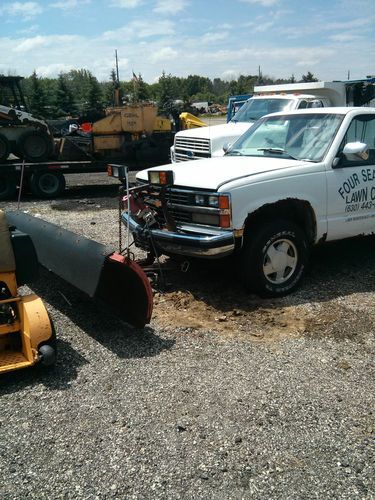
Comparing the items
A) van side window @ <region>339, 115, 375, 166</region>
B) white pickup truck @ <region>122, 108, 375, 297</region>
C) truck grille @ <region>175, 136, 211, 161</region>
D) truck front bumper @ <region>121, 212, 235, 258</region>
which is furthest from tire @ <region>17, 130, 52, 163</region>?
van side window @ <region>339, 115, 375, 166</region>

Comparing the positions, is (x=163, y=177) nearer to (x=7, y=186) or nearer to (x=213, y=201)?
(x=213, y=201)

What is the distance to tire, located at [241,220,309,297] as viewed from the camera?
5.12 metres

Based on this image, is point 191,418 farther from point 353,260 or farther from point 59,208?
point 59,208

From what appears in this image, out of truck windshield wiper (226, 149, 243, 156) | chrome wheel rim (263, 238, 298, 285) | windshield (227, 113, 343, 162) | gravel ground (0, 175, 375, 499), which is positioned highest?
windshield (227, 113, 343, 162)

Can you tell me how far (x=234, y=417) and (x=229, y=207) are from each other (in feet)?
7.06

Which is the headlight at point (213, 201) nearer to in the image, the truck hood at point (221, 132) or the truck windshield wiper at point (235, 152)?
the truck windshield wiper at point (235, 152)

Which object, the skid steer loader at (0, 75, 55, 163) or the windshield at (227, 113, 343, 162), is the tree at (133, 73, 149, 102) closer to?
the skid steer loader at (0, 75, 55, 163)

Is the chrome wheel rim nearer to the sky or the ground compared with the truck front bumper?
nearer to the ground

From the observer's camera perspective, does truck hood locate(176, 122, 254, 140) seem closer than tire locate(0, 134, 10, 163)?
Yes

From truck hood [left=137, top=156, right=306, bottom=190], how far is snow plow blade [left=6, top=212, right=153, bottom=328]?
1209mm

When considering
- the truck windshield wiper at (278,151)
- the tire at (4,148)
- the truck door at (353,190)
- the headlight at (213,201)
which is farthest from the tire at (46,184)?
the truck door at (353,190)

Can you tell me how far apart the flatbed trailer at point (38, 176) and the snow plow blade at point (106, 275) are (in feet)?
27.2

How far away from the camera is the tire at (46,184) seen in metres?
12.9

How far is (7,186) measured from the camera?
12828 mm
